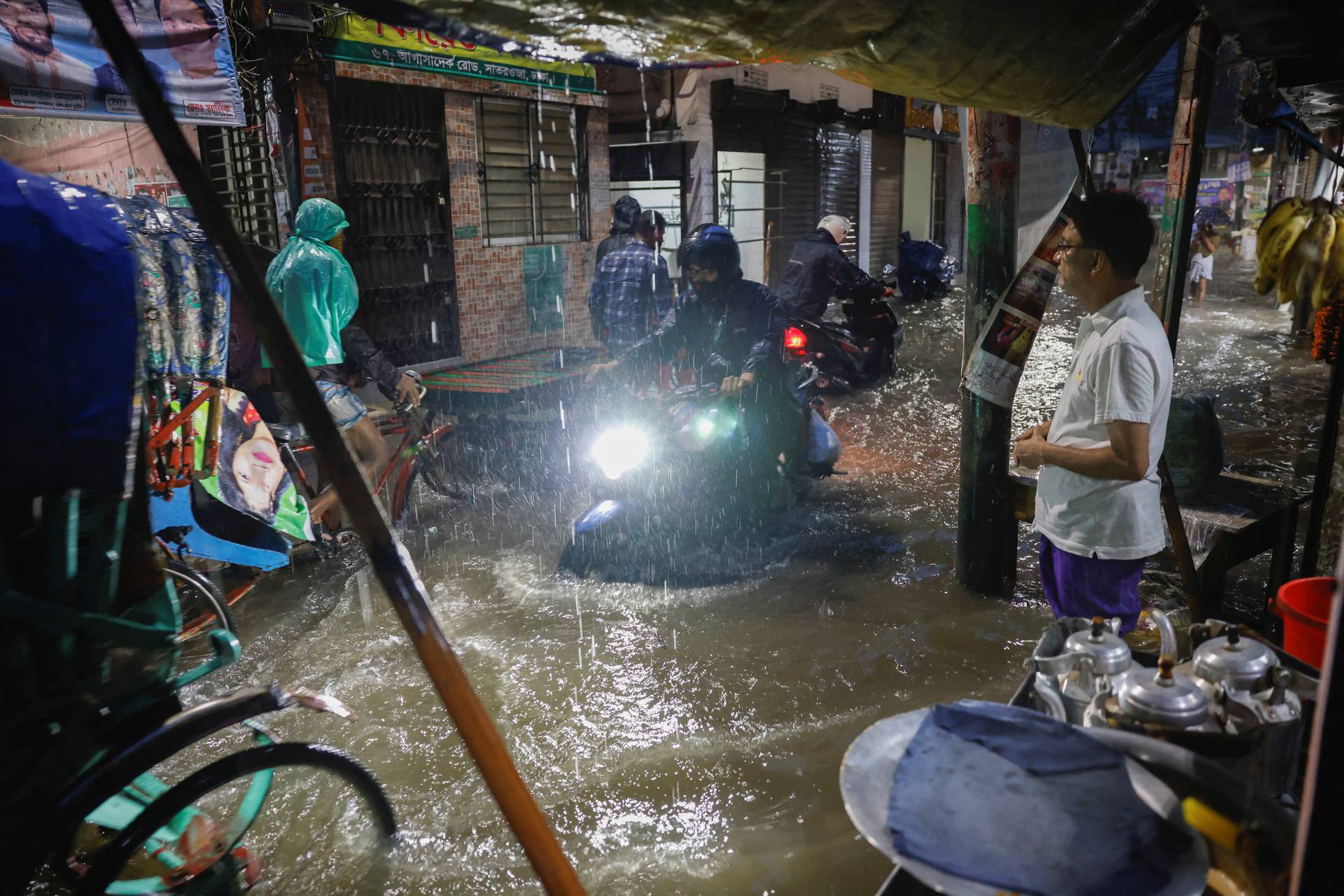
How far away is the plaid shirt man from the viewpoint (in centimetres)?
802

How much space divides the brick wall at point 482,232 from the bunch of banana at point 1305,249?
28.1 ft

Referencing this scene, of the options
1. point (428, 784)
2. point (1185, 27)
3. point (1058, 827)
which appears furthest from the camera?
point (428, 784)

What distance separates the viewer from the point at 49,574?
2271 millimetres

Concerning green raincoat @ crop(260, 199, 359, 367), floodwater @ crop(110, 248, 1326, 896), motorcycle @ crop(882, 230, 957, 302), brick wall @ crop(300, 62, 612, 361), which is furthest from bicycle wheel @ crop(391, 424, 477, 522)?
motorcycle @ crop(882, 230, 957, 302)

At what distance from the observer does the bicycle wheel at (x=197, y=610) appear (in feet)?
13.1

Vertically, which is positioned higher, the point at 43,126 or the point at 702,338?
the point at 43,126

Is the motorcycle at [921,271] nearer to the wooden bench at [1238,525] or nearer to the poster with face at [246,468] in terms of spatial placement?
the wooden bench at [1238,525]

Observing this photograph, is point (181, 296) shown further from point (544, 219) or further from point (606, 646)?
point (544, 219)

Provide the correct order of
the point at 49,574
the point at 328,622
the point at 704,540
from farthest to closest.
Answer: the point at 704,540, the point at 328,622, the point at 49,574

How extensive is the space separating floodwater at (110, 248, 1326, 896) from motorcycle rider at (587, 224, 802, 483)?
100cm

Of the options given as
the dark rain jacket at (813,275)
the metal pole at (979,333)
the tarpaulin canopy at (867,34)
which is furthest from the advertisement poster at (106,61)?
the dark rain jacket at (813,275)

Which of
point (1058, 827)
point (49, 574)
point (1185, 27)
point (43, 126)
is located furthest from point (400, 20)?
point (43, 126)

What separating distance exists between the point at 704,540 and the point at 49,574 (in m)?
4.31

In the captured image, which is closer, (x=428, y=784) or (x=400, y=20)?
(x=400, y=20)
